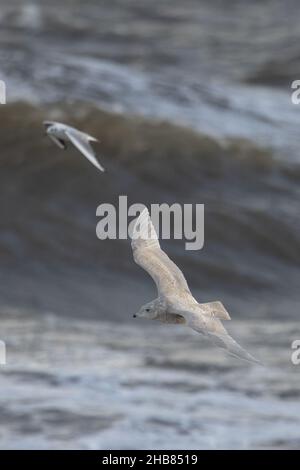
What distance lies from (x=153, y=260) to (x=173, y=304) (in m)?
0.34

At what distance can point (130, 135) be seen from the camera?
12.3 metres

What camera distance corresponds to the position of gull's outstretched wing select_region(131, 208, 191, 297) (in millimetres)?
4364

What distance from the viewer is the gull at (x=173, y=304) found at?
392cm

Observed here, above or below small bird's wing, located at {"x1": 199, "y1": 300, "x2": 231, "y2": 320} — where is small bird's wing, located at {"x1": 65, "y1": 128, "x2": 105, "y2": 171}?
above

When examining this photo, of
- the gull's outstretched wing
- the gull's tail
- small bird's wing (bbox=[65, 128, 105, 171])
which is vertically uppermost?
small bird's wing (bbox=[65, 128, 105, 171])

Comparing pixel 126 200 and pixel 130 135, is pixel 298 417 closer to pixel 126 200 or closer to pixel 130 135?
pixel 126 200

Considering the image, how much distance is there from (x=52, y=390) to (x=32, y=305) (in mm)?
1938

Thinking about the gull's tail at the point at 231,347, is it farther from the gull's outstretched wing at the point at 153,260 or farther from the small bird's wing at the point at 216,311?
the gull's outstretched wing at the point at 153,260

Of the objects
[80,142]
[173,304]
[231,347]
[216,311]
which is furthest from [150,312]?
[80,142]

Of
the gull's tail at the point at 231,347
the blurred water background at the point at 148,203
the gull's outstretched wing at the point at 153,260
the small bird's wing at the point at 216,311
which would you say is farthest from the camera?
the blurred water background at the point at 148,203

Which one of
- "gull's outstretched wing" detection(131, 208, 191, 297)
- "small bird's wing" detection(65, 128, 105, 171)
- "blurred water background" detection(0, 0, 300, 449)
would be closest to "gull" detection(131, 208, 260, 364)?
"gull's outstretched wing" detection(131, 208, 191, 297)

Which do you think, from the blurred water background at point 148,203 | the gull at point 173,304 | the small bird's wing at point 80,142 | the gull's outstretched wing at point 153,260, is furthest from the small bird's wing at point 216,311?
the blurred water background at point 148,203

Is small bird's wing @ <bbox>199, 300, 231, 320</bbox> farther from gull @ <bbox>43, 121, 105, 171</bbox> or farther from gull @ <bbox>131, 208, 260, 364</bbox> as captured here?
gull @ <bbox>43, 121, 105, 171</bbox>

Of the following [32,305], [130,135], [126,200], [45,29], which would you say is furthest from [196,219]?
[45,29]
